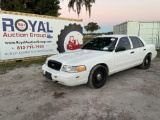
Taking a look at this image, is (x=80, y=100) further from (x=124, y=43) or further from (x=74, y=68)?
(x=124, y=43)

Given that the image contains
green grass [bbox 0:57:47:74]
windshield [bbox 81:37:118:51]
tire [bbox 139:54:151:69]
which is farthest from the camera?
green grass [bbox 0:57:47:74]

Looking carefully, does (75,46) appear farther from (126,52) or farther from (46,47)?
(126,52)

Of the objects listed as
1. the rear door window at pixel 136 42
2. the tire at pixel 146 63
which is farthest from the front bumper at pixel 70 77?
the tire at pixel 146 63

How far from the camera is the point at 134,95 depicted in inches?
162

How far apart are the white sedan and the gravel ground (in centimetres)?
41

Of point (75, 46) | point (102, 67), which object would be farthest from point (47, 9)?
point (102, 67)

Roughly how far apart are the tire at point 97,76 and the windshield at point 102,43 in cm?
78

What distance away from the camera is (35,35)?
8.94m

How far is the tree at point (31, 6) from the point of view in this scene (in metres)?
13.7

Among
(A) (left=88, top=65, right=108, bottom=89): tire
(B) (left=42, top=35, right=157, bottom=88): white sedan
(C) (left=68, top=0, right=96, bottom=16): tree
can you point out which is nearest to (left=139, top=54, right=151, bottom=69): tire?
(B) (left=42, top=35, right=157, bottom=88): white sedan

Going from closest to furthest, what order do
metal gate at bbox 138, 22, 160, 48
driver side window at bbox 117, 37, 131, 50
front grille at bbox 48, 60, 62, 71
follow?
front grille at bbox 48, 60, 62, 71
driver side window at bbox 117, 37, 131, 50
metal gate at bbox 138, 22, 160, 48

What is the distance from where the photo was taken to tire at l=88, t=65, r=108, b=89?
4.29m

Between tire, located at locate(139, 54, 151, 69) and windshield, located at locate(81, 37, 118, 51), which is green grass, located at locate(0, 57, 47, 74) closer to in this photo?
windshield, located at locate(81, 37, 118, 51)

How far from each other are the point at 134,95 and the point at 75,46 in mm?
7459
